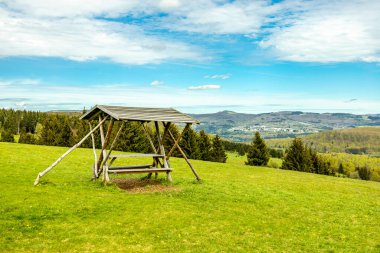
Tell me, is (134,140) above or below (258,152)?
above

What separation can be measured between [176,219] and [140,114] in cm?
970

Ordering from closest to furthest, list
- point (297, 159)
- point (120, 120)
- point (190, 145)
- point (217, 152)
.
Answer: point (120, 120), point (190, 145), point (297, 159), point (217, 152)

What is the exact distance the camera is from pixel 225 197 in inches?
785

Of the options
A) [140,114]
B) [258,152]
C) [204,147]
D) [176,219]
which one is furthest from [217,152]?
[176,219]

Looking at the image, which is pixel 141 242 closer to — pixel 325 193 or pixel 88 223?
pixel 88 223

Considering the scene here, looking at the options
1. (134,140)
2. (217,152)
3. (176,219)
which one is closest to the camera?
(176,219)

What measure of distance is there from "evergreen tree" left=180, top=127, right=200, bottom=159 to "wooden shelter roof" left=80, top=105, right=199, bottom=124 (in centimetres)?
5454

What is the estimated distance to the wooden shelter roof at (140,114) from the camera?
21.0 m

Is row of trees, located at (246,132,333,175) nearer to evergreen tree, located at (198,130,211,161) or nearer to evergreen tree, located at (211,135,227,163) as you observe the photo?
evergreen tree, located at (211,135,227,163)

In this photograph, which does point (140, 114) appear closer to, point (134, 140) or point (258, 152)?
point (258, 152)

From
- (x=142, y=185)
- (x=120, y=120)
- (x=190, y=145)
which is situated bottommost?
(x=190, y=145)

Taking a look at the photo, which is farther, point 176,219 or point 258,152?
point 258,152

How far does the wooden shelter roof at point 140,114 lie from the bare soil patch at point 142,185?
4.59 m

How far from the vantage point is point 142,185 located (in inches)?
891
